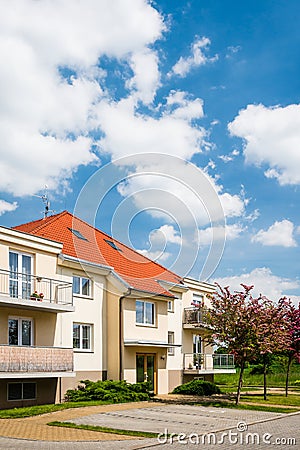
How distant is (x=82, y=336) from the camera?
2697cm

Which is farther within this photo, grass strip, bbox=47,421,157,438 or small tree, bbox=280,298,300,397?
small tree, bbox=280,298,300,397

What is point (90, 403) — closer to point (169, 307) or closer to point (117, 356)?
point (117, 356)

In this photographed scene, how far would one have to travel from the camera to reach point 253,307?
2452 centimetres

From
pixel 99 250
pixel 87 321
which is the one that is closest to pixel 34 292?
pixel 87 321

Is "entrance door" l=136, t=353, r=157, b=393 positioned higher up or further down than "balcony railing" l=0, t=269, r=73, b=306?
further down

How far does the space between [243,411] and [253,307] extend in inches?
161

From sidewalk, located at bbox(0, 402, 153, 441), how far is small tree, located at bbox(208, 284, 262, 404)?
18.3 ft

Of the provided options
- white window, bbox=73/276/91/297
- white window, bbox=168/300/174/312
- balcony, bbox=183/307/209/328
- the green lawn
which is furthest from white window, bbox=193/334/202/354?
white window, bbox=73/276/91/297

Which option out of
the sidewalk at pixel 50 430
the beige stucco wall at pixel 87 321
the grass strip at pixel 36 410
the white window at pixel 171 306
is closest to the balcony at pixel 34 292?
the beige stucco wall at pixel 87 321

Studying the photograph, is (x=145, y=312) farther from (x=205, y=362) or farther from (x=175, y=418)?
(x=175, y=418)

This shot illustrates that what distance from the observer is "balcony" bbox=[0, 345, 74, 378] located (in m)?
21.1

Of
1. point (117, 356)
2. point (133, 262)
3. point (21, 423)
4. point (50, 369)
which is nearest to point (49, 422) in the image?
point (21, 423)

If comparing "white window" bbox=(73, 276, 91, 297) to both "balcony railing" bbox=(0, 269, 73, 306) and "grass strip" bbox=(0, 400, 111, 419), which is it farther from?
"grass strip" bbox=(0, 400, 111, 419)

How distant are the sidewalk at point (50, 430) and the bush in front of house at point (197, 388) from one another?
989 centimetres
